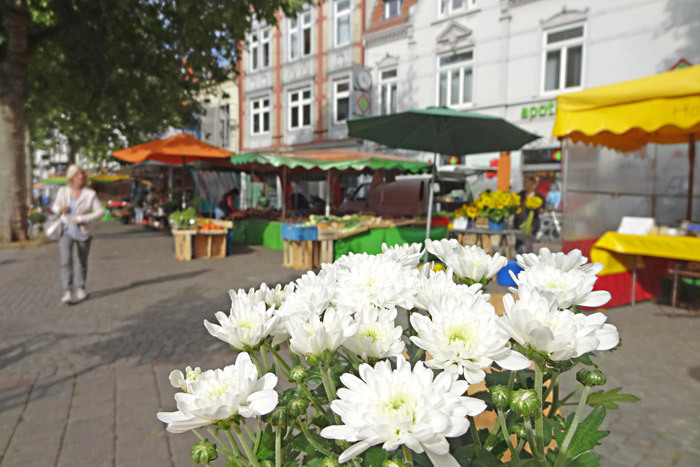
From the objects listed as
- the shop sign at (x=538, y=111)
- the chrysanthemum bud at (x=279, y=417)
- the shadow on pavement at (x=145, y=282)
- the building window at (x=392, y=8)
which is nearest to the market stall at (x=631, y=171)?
the chrysanthemum bud at (x=279, y=417)

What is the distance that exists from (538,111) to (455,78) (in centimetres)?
370

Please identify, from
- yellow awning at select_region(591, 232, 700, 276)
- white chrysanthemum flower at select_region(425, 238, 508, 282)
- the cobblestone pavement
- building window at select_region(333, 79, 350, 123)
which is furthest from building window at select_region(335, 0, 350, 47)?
white chrysanthemum flower at select_region(425, 238, 508, 282)

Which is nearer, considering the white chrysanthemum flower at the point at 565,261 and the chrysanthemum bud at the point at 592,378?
the chrysanthemum bud at the point at 592,378

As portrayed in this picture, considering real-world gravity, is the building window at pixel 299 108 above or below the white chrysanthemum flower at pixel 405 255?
above

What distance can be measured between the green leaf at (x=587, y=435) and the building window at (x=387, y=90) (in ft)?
→ 60.8

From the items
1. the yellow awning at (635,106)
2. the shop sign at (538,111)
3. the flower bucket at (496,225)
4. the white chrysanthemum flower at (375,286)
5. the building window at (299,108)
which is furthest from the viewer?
the building window at (299,108)

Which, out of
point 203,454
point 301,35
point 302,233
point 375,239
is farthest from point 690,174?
point 301,35

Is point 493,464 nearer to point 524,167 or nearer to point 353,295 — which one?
point 353,295

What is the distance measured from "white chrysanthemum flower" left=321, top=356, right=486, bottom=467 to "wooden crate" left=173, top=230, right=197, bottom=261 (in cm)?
969

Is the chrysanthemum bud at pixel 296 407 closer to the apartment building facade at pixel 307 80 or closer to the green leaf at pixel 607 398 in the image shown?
the green leaf at pixel 607 398

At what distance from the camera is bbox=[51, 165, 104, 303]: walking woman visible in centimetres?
595

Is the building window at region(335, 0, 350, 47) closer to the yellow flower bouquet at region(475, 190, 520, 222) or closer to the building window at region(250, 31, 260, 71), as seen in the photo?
the building window at region(250, 31, 260, 71)

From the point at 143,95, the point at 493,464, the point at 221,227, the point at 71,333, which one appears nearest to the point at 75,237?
the point at 71,333

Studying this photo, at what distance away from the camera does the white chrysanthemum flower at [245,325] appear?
828 millimetres
